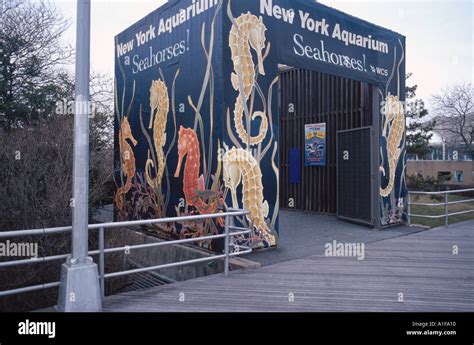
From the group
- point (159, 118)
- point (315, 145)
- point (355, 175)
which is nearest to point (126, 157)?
point (159, 118)

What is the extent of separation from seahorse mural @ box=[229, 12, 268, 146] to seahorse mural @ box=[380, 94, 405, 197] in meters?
3.83

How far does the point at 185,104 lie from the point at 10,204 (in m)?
3.99

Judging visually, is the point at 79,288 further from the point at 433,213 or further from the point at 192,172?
the point at 433,213

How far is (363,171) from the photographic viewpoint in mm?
9055

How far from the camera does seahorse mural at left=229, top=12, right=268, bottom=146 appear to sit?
6.48 m

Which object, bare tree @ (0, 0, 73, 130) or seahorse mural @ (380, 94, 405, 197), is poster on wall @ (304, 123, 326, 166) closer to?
seahorse mural @ (380, 94, 405, 197)

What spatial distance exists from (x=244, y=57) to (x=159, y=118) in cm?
270

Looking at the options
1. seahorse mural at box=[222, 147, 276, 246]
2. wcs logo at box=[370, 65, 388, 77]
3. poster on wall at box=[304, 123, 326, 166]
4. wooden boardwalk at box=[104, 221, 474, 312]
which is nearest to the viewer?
wooden boardwalk at box=[104, 221, 474, 312]

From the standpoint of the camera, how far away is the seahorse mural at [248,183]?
6.45m

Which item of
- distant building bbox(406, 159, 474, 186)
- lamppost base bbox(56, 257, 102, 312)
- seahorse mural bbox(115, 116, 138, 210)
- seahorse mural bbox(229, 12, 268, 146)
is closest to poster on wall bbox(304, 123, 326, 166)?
seahorse mural bbox(229, 12, 268, 146)

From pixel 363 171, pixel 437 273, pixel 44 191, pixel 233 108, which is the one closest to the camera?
pixel 437 273
